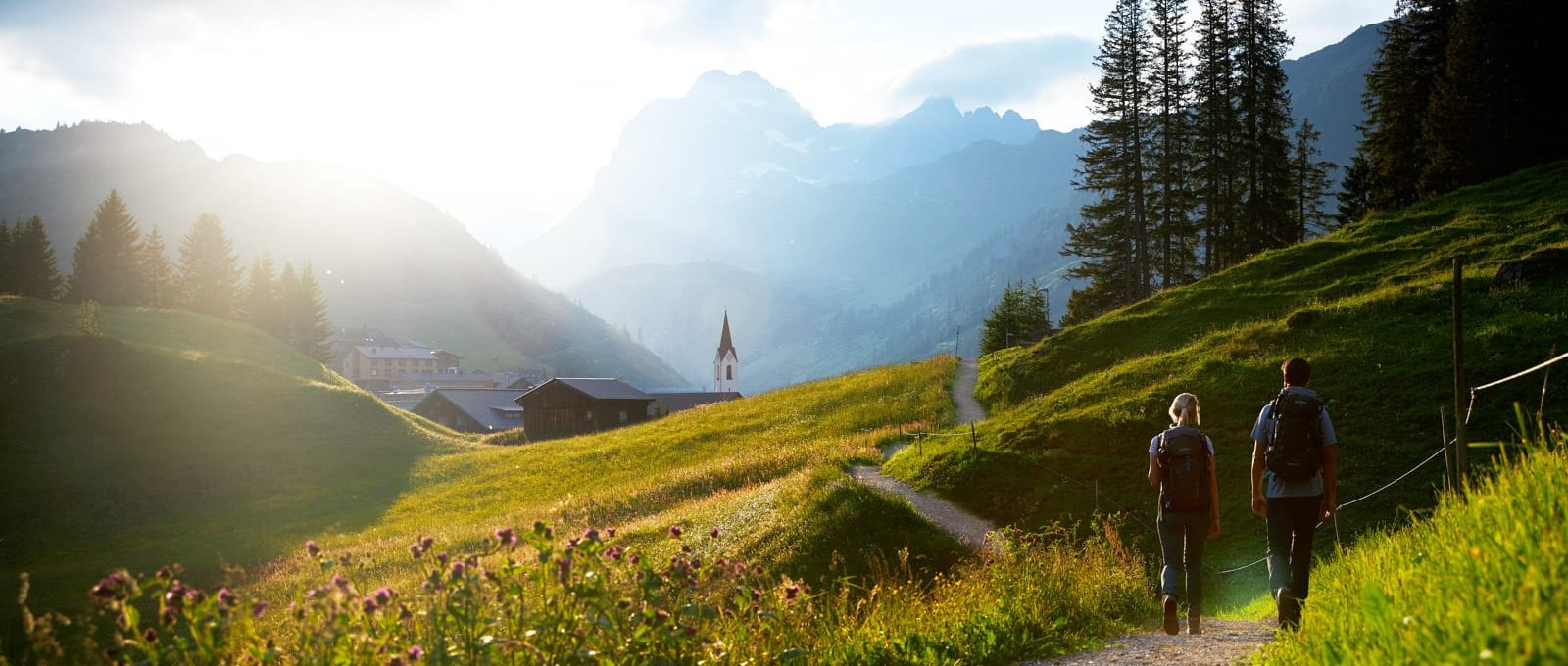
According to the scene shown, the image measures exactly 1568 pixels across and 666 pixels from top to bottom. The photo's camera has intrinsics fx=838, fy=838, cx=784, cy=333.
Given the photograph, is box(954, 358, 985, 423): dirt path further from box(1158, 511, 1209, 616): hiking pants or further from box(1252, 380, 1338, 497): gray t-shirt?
box(1252, 380, 1338, 497): gray t-shirt

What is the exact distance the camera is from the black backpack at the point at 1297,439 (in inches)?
352

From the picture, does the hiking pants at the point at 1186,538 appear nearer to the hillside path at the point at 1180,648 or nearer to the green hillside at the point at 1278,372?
the hillside path at the point at 1180,648

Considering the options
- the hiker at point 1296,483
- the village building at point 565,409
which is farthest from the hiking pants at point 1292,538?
the village building at point 565,409

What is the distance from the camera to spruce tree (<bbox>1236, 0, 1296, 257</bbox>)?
181 feet

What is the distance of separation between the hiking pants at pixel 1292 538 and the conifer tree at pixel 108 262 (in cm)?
10940

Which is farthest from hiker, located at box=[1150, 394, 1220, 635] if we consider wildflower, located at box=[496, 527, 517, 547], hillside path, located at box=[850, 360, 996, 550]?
hillside path, located at box=[850, 360, 996, 550]

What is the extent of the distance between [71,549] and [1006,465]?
130 feet

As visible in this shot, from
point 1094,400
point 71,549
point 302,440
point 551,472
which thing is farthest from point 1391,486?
point 302,440

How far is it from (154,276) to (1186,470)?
11226cm

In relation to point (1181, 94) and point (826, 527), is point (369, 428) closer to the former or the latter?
point (826, 527)

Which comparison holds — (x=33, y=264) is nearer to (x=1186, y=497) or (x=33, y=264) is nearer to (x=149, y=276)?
(x=149, y=276)

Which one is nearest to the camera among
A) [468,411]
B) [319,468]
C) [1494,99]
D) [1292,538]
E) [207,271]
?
[1292,538]

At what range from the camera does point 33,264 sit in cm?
8962

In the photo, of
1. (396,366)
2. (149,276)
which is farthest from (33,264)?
(396,366)
